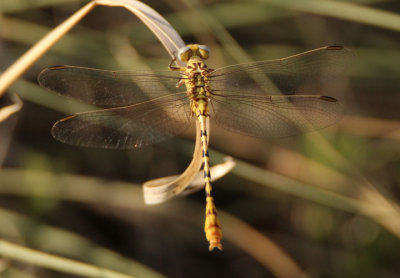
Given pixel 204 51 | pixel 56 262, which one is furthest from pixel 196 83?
pixel 56 262

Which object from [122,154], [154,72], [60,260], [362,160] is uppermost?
[362,160]

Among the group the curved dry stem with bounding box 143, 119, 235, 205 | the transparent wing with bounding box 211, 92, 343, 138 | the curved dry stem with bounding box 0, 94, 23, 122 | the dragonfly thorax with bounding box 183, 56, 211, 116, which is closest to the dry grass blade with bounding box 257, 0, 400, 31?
the transparent wing with bounding box 211, 92, 343, 138

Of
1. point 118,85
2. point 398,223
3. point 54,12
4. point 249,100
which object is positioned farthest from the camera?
point 54,12

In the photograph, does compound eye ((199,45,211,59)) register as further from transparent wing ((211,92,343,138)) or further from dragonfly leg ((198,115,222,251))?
dragonfly leg ((198,115,222,251))

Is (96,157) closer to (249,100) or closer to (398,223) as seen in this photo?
(249,100)

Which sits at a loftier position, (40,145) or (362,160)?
(362,160)

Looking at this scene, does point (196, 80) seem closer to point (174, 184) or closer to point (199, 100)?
point (199, 100)

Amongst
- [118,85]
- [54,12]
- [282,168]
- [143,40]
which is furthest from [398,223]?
[54,12]

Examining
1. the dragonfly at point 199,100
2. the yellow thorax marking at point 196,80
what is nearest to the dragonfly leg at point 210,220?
the dragonfly at point 199,100
